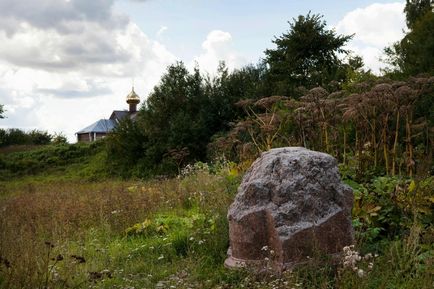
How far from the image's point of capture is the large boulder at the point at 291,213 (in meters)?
5.14

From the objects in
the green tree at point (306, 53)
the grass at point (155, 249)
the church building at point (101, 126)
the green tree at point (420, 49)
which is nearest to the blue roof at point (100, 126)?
the church building at point (101, 126)

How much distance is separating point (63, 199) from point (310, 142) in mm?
5555

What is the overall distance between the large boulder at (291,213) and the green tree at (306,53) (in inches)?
705

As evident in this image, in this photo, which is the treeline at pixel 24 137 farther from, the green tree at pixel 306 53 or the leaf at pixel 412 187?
the leaf at pixel 412 187

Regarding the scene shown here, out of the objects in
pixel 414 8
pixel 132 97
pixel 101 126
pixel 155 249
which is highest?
pixel 414 8

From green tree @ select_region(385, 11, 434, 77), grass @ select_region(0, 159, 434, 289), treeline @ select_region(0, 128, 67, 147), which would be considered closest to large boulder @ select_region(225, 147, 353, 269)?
grass @ select_region(0, 159, 434, 289)

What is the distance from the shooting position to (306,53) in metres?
24.6

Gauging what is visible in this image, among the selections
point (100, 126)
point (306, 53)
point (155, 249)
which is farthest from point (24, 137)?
point (155, 249)

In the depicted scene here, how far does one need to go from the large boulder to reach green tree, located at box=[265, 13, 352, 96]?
1790 cm

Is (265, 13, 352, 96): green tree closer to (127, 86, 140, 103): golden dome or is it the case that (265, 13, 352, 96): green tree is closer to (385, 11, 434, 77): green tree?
(385, 11, 434, 77): green tree

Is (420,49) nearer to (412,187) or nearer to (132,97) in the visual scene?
(412,187)

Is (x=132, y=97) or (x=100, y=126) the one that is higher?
(x=132, y=97)

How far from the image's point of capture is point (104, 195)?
11.0 m

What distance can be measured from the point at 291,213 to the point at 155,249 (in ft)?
7.33
